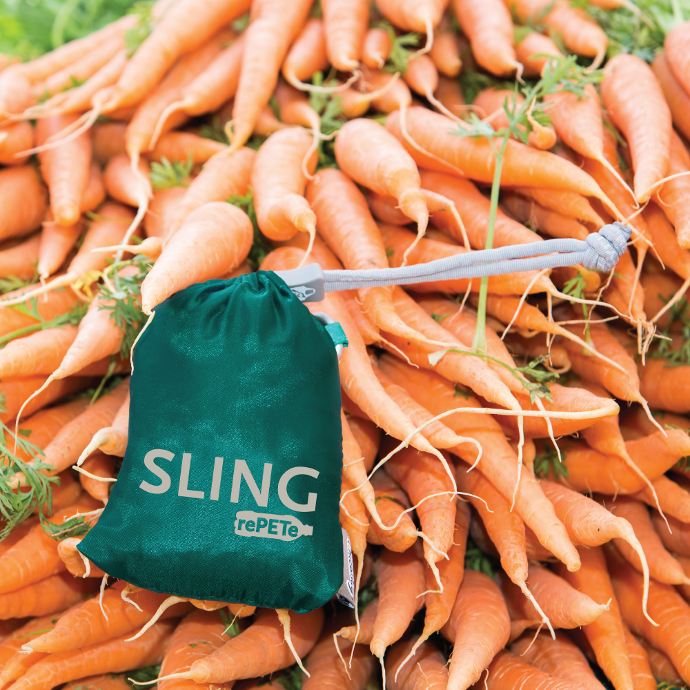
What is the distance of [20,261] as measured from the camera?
1418 millimetres

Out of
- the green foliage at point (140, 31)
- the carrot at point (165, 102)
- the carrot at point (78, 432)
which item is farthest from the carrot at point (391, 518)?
the green foliage at point (140, 31)

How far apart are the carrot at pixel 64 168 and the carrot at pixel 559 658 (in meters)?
1.33

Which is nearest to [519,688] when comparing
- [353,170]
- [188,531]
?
[188,531]

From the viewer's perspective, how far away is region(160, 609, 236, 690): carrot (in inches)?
42.8

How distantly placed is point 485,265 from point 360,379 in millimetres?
306

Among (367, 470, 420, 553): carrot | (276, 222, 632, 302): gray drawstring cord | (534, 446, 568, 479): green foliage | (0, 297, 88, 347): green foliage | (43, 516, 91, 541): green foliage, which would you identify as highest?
(276, 222, 632, 302): gray drawstring cord

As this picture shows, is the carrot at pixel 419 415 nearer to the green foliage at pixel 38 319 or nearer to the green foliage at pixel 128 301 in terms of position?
the green foliage at pixel 128 301

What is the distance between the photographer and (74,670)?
3.69 feet

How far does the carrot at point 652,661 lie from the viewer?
4.02 feet

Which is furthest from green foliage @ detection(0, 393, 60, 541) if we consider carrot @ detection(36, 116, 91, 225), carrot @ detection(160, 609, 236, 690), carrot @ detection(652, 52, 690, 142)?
carrot @ detection(652, 52, 690, 142)

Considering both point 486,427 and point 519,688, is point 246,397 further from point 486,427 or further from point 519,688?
point 519,688

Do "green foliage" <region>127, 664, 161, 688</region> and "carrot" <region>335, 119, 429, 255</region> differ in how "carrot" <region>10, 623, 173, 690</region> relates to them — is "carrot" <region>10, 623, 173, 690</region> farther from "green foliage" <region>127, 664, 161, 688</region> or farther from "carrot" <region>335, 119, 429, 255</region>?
"carrot" <region>335, 119, 429, 255</region>

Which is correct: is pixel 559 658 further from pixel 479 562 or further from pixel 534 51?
pixel 534 51

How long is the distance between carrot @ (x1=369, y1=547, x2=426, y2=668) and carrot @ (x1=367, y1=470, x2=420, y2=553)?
5 centimetres
